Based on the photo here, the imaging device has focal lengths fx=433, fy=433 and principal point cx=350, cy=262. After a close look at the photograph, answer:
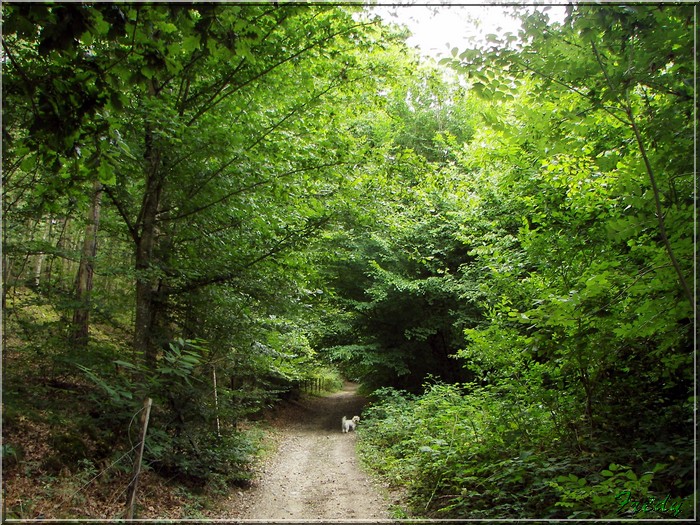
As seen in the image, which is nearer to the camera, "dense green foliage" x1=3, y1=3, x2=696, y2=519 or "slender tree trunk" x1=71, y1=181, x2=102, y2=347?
"dense green foliage" x1=3, y1=3, x2=696, y2=519

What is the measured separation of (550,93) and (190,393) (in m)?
5.38

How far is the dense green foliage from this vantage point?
2852 mm

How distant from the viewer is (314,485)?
24.9 feet

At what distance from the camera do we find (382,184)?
6441mm

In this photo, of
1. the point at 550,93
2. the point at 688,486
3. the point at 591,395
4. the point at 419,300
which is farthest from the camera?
the point at 419,300

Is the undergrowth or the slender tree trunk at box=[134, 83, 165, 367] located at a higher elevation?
the slender tree trunk at box=[134, 83, 165, 367]

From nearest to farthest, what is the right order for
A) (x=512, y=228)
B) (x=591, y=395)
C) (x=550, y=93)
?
(x=550, y=93), (x=591, y=395), (x=512, y=228)

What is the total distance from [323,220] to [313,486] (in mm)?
4654

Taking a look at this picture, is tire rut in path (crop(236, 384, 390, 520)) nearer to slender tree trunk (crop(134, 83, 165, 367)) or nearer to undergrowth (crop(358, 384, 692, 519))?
undergrowth (crop(358, 384, 692, 519))

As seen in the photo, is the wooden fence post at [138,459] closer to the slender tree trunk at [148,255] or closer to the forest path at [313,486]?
the slender tree trunk at [148,255]

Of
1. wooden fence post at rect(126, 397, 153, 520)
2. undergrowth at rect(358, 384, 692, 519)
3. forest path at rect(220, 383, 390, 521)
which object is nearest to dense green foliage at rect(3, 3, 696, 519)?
undergrowth at rect(358, 384, 692, 519)

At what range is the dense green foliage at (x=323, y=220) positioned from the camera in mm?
2852

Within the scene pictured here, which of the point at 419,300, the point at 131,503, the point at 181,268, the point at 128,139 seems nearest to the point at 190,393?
the point at 181,268

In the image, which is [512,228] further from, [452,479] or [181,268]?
[181,268]
